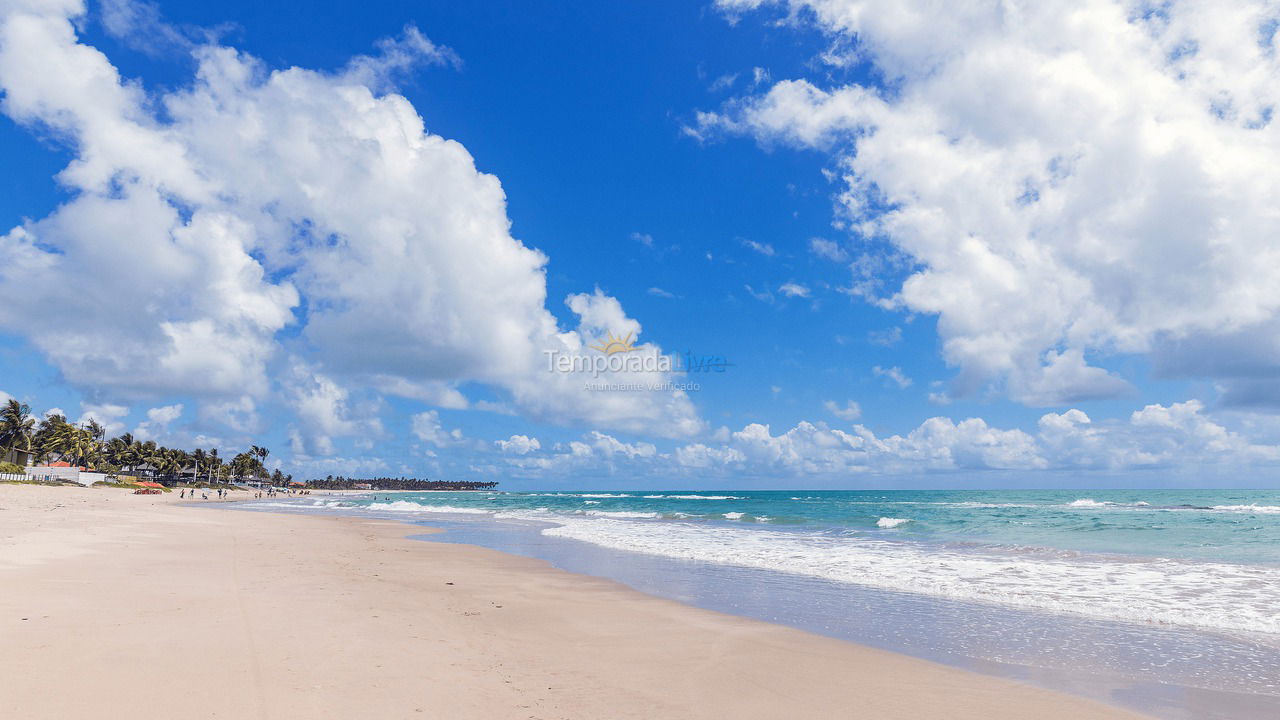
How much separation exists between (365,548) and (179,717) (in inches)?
761

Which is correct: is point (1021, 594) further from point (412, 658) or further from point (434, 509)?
point (434, 509)

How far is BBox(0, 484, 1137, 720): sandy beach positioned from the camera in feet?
21.2

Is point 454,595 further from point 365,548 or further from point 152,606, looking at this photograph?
point 365,548

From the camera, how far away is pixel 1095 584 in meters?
16.2

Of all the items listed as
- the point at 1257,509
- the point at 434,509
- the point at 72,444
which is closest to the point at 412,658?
the point at 434,509

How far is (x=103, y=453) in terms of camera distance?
397ft

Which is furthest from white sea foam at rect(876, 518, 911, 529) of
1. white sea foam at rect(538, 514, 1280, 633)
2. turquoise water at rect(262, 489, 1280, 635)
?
white sea foam at rect(538, 514, 1280, 633)

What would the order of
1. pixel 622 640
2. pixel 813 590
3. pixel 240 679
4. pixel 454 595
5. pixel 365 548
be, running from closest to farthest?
1. pixel 240 679
2. pixel 622 640
3. pixel 454 595
4. pixel 813 590
5. pixel 365 548

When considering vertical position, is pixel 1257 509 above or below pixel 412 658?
below

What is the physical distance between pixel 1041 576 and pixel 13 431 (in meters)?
111

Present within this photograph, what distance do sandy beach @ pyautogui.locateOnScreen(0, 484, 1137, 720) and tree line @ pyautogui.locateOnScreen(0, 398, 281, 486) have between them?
94514 mm

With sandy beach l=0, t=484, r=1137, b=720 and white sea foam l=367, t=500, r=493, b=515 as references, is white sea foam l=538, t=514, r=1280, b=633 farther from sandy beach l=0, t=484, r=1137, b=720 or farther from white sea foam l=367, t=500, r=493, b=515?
white sea foam l=367, t=500, r=493, b=515

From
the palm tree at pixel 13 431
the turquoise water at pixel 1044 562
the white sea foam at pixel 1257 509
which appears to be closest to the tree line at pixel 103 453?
the palm tree at pixel 13 431

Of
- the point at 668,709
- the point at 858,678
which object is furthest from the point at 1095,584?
the point at 668,709
